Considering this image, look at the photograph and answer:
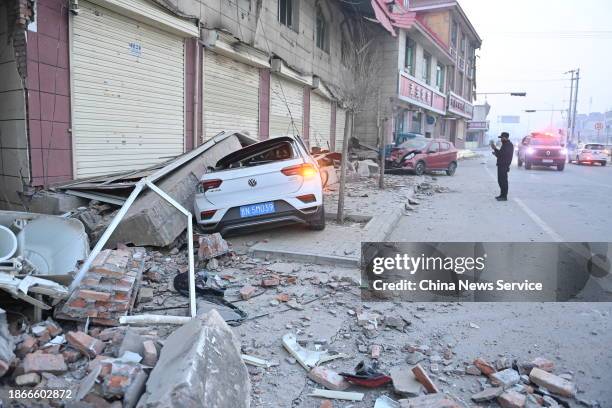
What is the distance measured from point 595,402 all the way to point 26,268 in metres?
4.29

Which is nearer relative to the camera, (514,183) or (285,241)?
(285,241)

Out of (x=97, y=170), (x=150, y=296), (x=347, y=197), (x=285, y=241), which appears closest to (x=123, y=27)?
(x=97, y=170)

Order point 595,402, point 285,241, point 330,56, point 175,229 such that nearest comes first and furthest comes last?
point 595,402 < point 175,229 < point 285,241 < point 330,56

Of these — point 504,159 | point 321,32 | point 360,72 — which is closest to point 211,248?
point 504,159

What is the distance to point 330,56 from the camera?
19.5 metres

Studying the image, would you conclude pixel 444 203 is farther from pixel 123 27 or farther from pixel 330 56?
pixel 330 56

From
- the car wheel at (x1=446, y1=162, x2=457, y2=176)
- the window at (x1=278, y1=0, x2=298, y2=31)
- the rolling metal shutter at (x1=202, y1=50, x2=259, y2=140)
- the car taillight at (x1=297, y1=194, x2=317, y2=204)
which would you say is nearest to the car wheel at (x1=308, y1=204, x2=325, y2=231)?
the car taillight at (x1=297, y1=194, x2=317, y2=204)

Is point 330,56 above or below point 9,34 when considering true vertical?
above

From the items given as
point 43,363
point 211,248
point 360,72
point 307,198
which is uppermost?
point 360,72

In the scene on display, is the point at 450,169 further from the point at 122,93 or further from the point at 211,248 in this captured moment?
the point at 211,248

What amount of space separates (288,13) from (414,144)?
7883 mm

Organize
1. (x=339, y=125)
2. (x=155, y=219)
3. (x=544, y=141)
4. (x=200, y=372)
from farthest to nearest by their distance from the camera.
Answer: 1. (x=544, y=141)
2. (x=339, y=125)
3. (x=155, y=219)
4. (x=200, y=372)

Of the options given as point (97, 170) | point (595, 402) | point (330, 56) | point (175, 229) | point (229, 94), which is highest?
point (330, 56)

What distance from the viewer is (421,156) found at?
62.8ft
